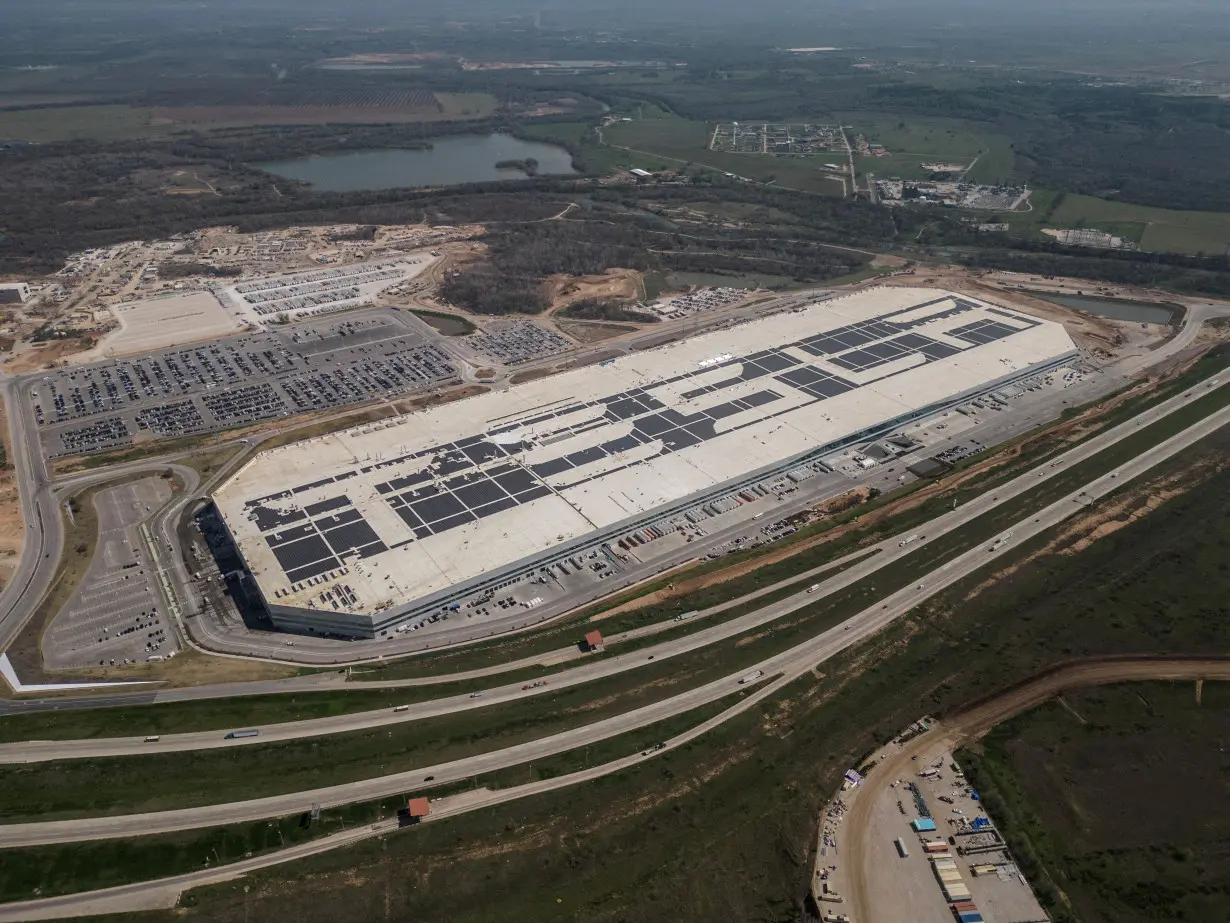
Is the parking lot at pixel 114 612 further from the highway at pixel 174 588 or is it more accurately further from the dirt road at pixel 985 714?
the dirt road at pixel 985 714

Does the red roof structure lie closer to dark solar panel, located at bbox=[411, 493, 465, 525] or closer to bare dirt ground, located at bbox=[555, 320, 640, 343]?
dark solar panel, located at bbox=[411, 493, 465, 525]

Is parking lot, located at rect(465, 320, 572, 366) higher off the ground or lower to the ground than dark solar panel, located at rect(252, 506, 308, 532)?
lower

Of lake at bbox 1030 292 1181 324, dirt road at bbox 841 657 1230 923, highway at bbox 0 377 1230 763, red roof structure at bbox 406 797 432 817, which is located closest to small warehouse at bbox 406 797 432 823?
red roof structure at bbox 406 797 432 817

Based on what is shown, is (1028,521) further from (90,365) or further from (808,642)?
(90,365)

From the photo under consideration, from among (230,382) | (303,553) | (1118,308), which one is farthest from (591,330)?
(1118,308)

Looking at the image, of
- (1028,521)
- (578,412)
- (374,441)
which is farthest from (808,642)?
(374,441)

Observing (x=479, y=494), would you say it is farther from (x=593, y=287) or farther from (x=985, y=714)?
(x=593, y=287)
